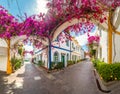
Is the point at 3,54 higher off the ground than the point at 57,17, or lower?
lower

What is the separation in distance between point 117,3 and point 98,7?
1144mm

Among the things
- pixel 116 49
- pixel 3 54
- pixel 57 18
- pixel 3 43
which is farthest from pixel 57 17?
pixel 3 54

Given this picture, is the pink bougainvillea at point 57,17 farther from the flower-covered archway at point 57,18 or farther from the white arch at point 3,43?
the white arch at point 3,43

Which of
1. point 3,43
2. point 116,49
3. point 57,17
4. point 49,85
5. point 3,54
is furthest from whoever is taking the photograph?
point 3,54

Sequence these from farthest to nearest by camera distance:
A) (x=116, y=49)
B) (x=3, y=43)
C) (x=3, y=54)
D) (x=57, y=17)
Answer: (x=3, y=54) → (x=3, y=43) → (x=57, y=17) → (x=116, y=49)

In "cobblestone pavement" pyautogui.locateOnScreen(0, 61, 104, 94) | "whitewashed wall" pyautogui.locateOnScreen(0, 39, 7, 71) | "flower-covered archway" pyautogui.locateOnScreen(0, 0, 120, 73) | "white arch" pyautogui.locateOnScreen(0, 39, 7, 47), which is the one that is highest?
"flower-covered archway" pyautogui.locateOnScreen(0, 0, 120, 73)

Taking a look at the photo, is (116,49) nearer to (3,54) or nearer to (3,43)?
(3,43)

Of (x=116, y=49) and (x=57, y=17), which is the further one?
(x=57, y=17)

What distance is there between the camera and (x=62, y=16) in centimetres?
1265

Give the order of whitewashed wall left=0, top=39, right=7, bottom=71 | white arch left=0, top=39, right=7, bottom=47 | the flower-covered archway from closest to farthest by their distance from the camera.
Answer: the flower-covered archway, white arch left=0, top=39, right=7, bottom=47, whitewashed wall left=0, top=39, right=7, bottom=71

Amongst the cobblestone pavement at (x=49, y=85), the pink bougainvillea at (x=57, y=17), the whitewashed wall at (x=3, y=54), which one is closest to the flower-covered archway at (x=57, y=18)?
the pink bougainvillea at (x=57, y=17)

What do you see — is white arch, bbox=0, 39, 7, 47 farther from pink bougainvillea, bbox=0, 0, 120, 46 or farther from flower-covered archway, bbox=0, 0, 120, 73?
pink bougainvillea, bbox=0, 0, 120, 46

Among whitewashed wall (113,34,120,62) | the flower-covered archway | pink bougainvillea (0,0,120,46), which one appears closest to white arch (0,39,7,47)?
the flower-covered archway

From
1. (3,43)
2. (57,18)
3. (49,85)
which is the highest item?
(57,18)
